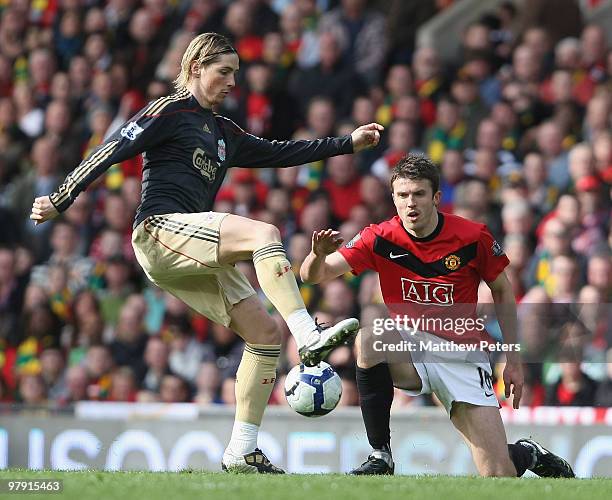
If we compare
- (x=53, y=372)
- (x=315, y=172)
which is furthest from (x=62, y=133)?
(x=315, y=172)

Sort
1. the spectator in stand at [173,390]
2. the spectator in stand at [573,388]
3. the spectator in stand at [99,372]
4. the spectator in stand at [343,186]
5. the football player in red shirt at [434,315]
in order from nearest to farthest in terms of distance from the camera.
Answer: the football player in red shirt at [434,315] < the spectator in stand at [573,388] < the spectator in stand at [173,390] < the spectator in stand at [99,372] < the spectator in stand at [343,186]

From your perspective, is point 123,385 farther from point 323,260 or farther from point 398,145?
point 323,260

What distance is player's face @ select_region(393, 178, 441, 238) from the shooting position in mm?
6926

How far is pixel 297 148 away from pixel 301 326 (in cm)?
132

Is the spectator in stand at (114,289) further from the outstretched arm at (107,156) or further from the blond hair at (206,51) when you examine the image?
the outstretched arm at (107,156)

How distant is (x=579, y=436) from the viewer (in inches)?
340

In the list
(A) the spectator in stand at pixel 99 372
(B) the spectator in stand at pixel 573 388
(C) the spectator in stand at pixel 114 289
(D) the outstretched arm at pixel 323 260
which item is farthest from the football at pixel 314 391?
(C) the spectator in stand at pixel 114 289

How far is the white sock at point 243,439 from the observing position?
276 inches

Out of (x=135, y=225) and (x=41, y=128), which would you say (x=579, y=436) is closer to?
(x=135, y=225)

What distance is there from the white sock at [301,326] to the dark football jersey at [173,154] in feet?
2.95

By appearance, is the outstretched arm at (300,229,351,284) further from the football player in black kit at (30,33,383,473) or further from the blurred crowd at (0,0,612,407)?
the blurred crowd at (0,0,612,407)

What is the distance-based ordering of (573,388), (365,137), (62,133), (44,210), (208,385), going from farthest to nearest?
(62,133) < (208,385) < (573,388) < (365,137) < (44,210)

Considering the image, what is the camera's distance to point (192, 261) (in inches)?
263

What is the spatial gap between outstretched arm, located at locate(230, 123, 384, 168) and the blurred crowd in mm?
2006
